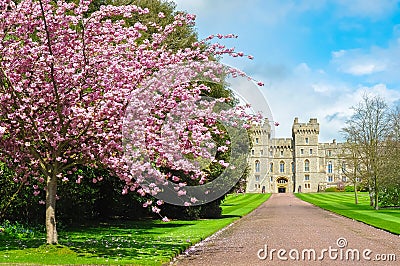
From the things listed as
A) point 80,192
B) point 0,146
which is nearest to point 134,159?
point 0,146

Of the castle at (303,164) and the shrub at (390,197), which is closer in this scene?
the shrub at (390,197)

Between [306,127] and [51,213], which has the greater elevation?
[306,127]

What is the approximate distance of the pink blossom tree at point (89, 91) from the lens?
11.9m

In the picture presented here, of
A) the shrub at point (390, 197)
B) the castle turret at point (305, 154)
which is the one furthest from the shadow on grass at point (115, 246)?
the castle turret at point (305, 154)

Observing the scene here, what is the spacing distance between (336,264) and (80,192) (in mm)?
13645

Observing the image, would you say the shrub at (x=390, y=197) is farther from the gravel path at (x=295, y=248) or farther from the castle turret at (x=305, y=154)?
the castle turret at (x=305, y=154)

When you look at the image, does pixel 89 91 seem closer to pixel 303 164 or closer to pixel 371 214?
pixel 371 214

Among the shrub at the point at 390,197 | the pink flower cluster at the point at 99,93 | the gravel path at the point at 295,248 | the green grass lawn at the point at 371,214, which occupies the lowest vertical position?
the green grass lawn at the point at 371,214

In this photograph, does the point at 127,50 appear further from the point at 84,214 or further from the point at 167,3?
the point at 167,3

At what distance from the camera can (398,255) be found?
12602 mm

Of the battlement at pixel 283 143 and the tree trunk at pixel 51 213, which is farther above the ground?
the battlement at pixel 283 143

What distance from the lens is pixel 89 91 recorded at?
42.8 feet

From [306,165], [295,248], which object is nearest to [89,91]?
[295,248]

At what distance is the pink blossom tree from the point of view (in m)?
11.9
